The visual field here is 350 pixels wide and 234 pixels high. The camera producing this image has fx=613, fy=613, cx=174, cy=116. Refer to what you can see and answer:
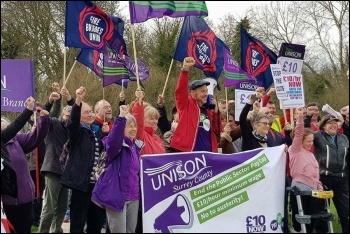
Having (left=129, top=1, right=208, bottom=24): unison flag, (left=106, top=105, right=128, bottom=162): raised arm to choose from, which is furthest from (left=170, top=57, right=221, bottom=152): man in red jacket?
(left=106, top=105, right=128, bottom=162): raised arm

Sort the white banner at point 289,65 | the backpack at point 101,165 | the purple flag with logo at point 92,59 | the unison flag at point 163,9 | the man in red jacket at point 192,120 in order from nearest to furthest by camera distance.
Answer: the backpack at point 101,165 < the man in red jacket at point 192,120 < the unison flag at point 163,9 < the white banner at point 289,65 < the purple flag with logo at point 92,59

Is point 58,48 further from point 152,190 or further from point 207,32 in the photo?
A: point 152,190

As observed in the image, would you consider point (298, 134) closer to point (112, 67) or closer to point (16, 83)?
point (112, 67)

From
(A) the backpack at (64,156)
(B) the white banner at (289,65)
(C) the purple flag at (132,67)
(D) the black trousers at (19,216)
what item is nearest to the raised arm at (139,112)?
(A) the backpack at (64,156)

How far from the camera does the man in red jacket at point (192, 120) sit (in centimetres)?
764

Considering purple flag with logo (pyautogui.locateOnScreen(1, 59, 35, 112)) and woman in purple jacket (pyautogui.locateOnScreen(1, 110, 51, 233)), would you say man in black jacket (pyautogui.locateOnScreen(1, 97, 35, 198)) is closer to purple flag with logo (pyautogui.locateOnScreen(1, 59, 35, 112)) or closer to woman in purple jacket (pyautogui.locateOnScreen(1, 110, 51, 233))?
woman in purple jacket (pyautogui.locateOnScreen(1, 110, 51, 233))

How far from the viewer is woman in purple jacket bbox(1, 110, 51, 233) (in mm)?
6785

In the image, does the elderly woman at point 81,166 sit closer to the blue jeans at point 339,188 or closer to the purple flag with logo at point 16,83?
the purple flag with logo at point 16,83

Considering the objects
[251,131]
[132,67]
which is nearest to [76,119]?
[251,131]

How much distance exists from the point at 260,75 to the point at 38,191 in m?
4.23

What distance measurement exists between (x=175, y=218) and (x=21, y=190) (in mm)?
1743

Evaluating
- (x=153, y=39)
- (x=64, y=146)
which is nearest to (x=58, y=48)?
(x=153, y=39)

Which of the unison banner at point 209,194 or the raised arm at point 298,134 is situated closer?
the unison banner at point 209,194

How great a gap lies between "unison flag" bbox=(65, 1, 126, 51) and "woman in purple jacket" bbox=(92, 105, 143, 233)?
2.04 m
